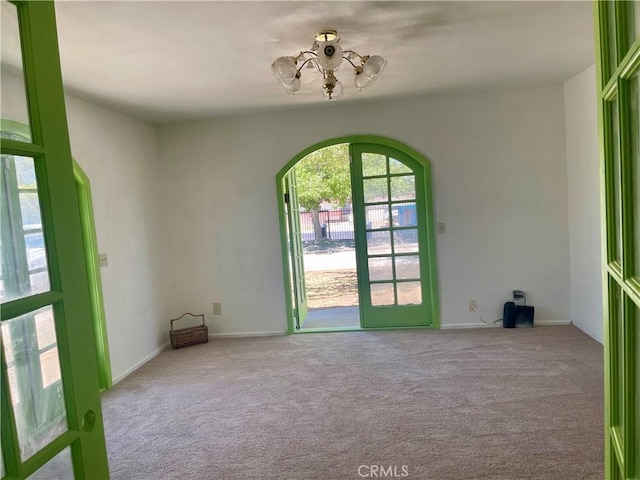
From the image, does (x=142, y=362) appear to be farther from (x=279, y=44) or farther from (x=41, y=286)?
(x=41, y=286)

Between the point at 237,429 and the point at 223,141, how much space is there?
285 centimetres

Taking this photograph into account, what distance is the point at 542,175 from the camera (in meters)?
4.08

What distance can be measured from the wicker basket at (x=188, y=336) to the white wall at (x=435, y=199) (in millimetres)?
188

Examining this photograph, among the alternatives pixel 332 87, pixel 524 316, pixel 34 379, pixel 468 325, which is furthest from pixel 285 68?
pixel 524 316

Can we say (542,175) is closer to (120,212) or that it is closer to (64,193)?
(120,212)

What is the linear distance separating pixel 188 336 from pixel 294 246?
4.72 feet

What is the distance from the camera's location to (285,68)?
2.35 metres

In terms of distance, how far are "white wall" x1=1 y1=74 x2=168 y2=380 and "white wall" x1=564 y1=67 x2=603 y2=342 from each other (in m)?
3.99

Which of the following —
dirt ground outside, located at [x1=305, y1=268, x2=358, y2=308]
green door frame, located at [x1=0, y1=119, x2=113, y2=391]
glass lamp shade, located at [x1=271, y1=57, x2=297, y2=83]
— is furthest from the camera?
dirt ground outside, located at [x1=305, y1=268, x2=358, y2=308]

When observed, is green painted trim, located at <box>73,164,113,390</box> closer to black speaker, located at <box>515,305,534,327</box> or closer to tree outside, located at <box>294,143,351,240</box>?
black speaker, located at <box>515,305,534,327</box>

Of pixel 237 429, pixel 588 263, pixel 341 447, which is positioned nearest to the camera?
pixel 341 447

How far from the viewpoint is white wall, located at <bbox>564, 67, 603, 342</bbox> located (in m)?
3.49

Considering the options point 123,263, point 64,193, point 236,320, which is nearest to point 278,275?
point 236,320

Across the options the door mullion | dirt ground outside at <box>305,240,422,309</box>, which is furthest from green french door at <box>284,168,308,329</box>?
the door mullion
